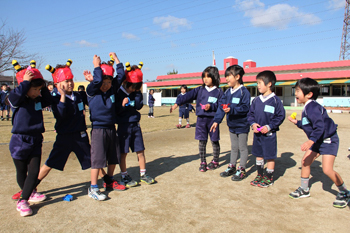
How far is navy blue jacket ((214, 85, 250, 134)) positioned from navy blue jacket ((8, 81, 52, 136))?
282cm

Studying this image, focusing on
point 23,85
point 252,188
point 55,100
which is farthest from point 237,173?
point 23,85

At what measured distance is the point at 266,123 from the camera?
4.11 m

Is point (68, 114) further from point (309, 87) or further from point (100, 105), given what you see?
point (309, 87)

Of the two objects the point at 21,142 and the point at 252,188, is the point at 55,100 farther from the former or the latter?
the point at 252,188

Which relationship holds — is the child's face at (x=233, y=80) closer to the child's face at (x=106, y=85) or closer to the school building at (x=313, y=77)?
the child's face at (x=106, y=85)

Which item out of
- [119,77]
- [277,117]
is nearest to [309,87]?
[277,117]

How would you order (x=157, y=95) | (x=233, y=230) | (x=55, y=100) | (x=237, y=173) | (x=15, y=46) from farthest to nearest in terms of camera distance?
(x=157, y=95), (x=15, y=46), (x=237, y=173), (x=55, y=100), (x=233, y=230)

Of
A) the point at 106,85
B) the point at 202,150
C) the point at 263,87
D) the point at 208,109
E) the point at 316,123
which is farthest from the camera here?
the point at 202,150

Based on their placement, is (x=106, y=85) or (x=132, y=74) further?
(x=132, y=74)

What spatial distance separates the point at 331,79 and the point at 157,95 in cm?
2170

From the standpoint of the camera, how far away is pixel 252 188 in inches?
159

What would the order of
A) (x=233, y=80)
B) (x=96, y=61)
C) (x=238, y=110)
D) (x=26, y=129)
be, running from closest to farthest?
1. (x=26, y=129)
2. (x=96, y=61)
3. (x=238, y=110)
4. (x=233, y=80)

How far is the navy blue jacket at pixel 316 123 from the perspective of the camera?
332 centimetres

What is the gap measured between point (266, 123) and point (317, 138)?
90 cm
